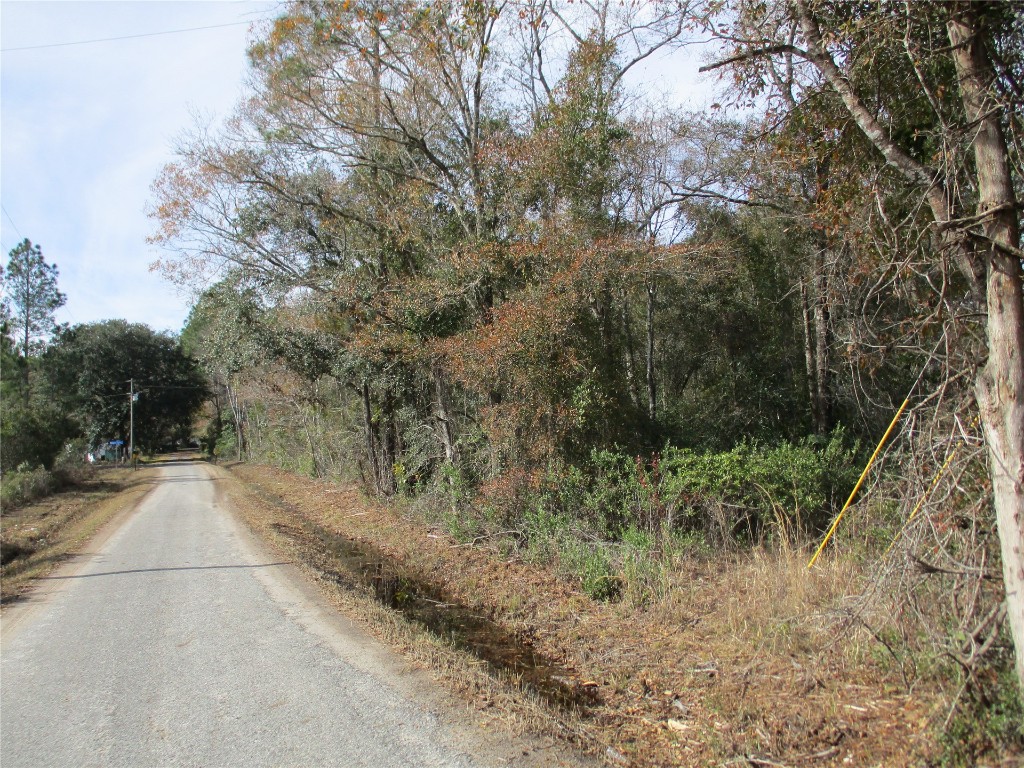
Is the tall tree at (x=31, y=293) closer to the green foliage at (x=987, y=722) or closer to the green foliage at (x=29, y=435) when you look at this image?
the green foliage at (x=29, y=435)

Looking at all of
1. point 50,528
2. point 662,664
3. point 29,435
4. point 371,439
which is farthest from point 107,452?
point 662,664

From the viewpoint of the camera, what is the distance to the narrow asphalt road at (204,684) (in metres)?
4.41

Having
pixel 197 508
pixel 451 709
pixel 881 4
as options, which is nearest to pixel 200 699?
pixel 451 709

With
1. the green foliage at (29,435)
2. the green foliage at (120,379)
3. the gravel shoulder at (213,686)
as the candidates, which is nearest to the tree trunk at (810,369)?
the gravel shoulder at (213,686)

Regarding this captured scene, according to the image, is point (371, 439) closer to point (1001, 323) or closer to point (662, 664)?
point (662, 664)

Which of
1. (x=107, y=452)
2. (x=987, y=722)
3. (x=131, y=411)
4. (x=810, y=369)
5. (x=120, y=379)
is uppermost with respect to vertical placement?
(x=120, y=379)

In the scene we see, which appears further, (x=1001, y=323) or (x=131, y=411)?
(x=131, y=411)

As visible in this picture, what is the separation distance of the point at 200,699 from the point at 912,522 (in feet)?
18.1

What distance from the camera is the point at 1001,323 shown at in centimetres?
397

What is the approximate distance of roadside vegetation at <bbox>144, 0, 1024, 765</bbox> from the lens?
14.2ft

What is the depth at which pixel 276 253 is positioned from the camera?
58.7 feet

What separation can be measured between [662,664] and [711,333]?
15.2 meters

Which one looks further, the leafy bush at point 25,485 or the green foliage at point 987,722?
the leafy bush at point 25,485

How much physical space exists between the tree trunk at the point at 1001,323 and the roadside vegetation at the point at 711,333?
2cm
